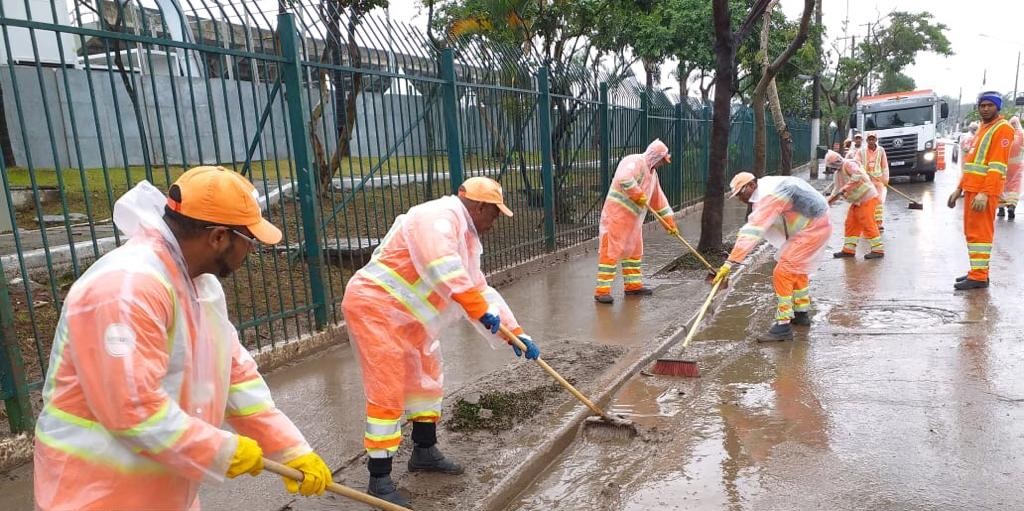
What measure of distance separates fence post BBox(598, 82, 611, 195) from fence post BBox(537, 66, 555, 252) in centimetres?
171

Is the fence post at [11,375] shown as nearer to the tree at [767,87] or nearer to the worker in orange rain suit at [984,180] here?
the worker in orange rain suit at [984,180]

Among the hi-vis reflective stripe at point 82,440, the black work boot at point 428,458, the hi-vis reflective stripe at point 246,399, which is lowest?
the black work boot at point 428,458

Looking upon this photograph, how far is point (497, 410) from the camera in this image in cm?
396

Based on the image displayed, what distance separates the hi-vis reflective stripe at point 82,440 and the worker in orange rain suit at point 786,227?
4.47m

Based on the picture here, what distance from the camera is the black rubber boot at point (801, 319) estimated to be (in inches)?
228

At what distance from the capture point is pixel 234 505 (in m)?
2.94

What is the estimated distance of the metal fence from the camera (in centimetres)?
396

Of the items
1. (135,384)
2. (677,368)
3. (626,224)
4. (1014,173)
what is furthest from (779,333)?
(1014,173)

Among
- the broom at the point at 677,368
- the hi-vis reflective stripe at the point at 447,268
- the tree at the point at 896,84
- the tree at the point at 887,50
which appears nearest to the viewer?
the hi-vis reflective stripe at the point at 447,268

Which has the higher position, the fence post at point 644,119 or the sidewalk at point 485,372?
the fence post at point 644,119

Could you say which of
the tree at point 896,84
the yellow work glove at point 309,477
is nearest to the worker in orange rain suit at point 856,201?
the yellow work glove at point 309,477

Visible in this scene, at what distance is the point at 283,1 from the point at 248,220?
3.95 meters

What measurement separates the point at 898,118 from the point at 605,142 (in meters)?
14.3

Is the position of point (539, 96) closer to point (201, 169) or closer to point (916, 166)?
point (201, 169)
